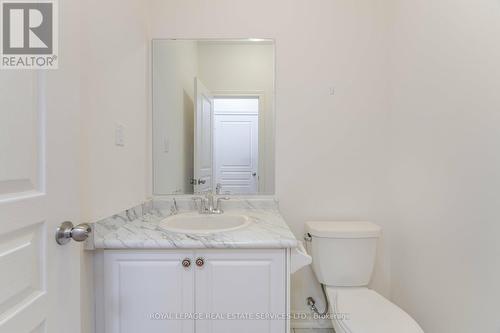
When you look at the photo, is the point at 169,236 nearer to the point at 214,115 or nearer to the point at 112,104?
the point at 112,104

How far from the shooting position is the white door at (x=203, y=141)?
1.69 meters

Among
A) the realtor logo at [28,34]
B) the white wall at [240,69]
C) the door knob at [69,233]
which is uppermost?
the white wall at [240,69]

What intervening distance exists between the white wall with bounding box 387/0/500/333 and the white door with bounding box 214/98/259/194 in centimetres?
88

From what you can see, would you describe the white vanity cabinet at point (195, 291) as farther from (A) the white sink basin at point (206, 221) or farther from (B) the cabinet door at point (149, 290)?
(A) the white sink basin at point (206, 221)

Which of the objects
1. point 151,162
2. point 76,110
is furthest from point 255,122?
point 76,110

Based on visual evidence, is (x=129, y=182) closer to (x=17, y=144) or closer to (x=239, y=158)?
(x=239, y=158)

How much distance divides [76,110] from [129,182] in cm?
68

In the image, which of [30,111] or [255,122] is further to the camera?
[255,122]

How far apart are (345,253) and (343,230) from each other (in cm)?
13

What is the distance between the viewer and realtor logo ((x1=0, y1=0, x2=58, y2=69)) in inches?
24.0

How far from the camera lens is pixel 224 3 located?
1678 mm

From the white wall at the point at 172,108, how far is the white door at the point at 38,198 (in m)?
0.92

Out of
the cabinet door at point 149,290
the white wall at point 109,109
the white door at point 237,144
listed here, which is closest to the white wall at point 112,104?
the white wall at point 109,109

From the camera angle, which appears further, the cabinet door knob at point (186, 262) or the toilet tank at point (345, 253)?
the toilet tank at point (345, 253)
